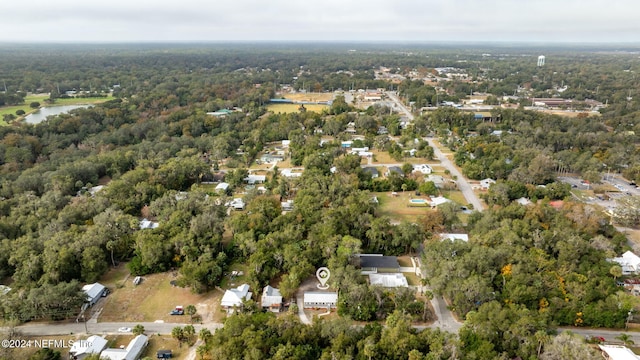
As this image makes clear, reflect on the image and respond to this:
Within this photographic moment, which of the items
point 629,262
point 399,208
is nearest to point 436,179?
point 399,208

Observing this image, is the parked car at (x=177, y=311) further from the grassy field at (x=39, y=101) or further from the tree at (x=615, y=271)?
the grassy field at (x=39, y=101)

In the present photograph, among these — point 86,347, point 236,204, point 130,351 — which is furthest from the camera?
point 236,204

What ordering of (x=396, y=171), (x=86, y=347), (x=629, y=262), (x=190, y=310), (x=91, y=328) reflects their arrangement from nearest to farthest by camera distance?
(x=86, y=347) < (x=91, y=328) < (x=190, y=310) < (x=629, y=262) < (x=396, y=171)

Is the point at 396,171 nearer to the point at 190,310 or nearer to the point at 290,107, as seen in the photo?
the point at 190,310

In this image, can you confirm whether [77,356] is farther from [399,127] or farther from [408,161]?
[399,127]

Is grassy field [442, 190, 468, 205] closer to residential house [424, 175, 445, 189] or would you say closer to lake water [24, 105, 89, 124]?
residential house [424, 175, 445, 189]

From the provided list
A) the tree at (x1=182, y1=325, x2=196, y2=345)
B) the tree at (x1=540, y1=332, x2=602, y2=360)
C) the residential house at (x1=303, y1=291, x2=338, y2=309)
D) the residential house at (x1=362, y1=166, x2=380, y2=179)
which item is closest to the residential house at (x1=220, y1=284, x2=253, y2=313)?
the tree at (x1=182, y1=325, x2=196, y2=345)

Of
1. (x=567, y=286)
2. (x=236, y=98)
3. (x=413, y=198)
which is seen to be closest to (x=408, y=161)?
(x=413, y=198)
